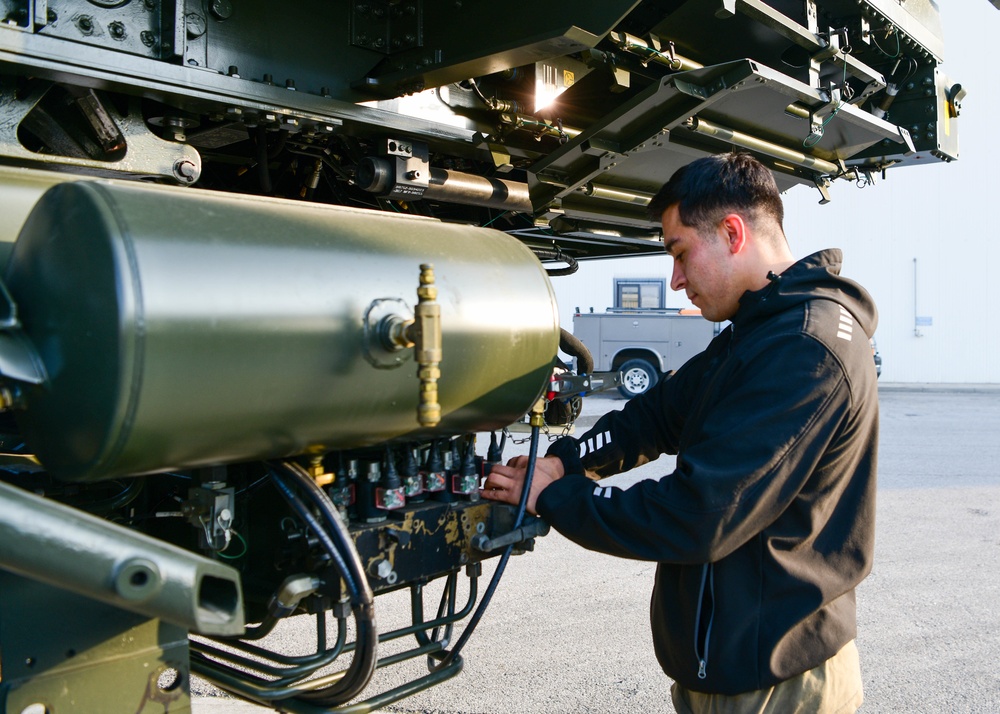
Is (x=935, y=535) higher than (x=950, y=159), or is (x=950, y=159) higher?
(x=950, y=159)

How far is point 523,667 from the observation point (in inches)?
134

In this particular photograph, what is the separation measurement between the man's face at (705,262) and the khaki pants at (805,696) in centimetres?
82

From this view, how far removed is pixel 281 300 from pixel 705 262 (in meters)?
1.04

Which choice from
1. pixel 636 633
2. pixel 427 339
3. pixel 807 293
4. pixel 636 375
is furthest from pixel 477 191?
pixel 636 375

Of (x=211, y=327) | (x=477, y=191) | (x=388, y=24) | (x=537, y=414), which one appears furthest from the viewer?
(x=477, y=191)

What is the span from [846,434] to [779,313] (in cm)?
29

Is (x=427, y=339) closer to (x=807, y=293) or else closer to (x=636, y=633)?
(x=807, y=293)

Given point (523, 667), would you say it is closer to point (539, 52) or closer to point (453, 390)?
point (453, 390)

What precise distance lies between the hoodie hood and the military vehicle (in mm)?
466

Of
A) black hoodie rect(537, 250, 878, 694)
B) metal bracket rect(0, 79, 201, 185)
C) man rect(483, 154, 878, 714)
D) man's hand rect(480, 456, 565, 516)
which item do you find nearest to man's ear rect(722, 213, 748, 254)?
man rect(483, 154, 878, 714)

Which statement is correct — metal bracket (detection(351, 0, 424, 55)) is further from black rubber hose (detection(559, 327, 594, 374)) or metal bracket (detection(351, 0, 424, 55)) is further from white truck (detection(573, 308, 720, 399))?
white truck (detection(573, 308, 720, 399))

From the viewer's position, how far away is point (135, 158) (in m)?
2.14

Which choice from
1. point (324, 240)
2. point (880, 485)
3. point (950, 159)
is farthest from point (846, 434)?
point (880, 485)

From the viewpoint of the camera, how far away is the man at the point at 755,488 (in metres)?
1.74
